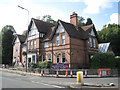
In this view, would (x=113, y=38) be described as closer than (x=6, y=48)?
No

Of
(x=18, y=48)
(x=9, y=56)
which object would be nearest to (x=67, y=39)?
(x=18, y=48)

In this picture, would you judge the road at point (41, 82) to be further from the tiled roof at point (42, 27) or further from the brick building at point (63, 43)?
the tiled roof at point (42, 27)

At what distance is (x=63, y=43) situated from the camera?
27094 millimetres

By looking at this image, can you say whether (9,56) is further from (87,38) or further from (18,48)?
(87,38)

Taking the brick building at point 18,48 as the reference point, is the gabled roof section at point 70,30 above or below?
above

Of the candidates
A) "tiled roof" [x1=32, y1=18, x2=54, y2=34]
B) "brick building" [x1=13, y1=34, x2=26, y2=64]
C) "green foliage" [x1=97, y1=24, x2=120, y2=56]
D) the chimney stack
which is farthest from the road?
"green foliage" [x1=97, y1=24, x2=120, y2=56]

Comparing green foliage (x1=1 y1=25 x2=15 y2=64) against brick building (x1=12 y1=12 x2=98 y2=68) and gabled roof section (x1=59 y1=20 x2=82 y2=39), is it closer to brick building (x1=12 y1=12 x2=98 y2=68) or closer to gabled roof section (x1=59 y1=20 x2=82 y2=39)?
brick building (x1=12 y1=12 x2=98 y2=68)

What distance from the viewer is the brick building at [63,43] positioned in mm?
26148

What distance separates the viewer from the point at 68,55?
25453 millimetres

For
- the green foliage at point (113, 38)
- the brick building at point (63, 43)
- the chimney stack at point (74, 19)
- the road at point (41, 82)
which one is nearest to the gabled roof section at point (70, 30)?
the brick building at point (63, 43)

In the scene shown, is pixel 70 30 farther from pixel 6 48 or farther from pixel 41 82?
pixel 6 48

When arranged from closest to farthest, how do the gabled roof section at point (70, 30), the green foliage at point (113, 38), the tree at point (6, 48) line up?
the gabled roof section at point (70, 30) → the tree at point (6, 48) → the green foliage at point (113, 38)

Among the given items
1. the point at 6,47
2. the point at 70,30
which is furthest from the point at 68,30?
the point at 6,47

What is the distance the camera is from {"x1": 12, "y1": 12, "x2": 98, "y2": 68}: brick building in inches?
1029
